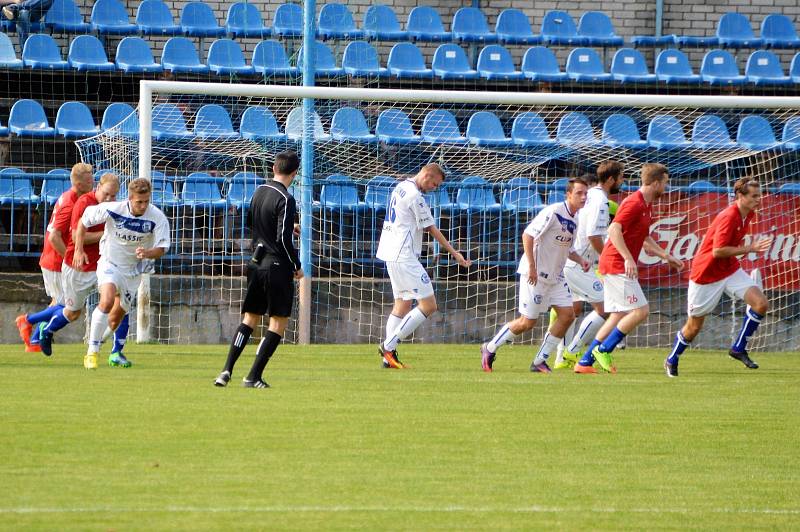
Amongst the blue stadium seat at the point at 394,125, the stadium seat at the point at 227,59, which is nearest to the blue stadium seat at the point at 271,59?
the stadium seat at the point at 227,59

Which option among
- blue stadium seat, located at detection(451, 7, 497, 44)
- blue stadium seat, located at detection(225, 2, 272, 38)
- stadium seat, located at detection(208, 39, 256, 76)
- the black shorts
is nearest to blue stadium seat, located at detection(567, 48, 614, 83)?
blue stadium seat, located at detection(451, 7, 497, 44)

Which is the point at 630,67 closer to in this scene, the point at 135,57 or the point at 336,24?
the point at 336,24

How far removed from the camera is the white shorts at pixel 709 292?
12.4m

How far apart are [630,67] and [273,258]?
13339 millimetres

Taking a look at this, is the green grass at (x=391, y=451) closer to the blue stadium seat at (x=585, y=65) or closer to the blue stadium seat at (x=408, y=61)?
the blue stadium seat at (x=408, y=61)

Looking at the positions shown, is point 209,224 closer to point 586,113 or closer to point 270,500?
point 586,113

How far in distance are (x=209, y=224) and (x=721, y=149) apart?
7151 mm

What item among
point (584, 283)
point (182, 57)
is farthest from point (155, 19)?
point (584, 283)

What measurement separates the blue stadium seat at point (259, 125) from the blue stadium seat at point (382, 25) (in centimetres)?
354

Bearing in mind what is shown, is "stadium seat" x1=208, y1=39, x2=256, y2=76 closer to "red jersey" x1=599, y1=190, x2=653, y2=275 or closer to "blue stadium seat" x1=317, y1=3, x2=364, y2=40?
"blue stadium seat" x1=317, y1=3, x2=364, y2=40

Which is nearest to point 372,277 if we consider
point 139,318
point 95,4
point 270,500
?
point 139,318

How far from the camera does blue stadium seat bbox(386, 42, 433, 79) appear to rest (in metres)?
20.6

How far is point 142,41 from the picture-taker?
791 inches

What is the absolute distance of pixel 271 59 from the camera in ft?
66.5
